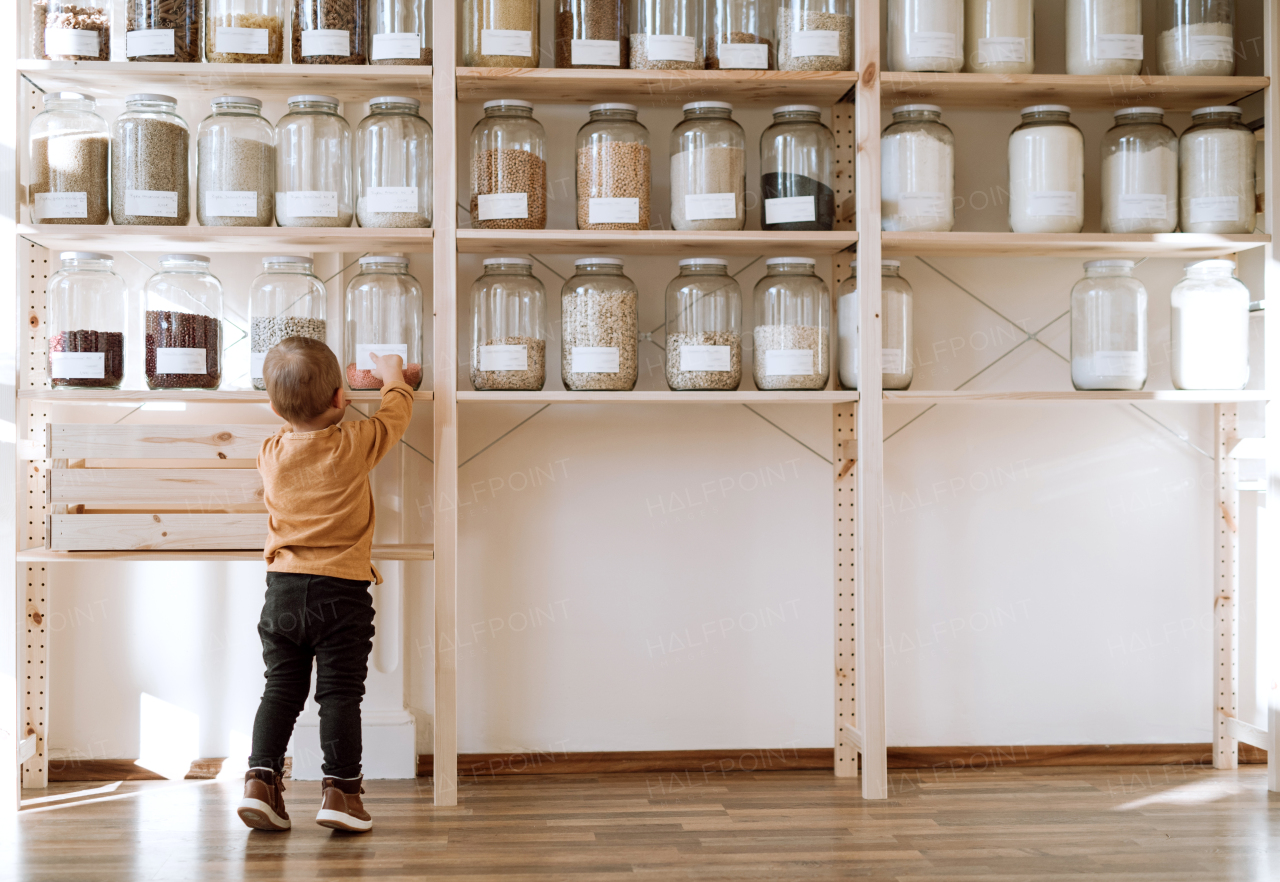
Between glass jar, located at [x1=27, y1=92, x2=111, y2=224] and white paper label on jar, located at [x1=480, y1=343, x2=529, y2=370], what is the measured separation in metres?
0.81

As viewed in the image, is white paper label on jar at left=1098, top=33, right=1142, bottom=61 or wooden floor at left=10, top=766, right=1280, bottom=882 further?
white paper label on jar at left=1098, top=33, right=1142, bottom=61

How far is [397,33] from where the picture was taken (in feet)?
6.53

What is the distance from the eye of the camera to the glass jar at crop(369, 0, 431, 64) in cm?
198

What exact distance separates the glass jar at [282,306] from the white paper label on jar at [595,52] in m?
0.68

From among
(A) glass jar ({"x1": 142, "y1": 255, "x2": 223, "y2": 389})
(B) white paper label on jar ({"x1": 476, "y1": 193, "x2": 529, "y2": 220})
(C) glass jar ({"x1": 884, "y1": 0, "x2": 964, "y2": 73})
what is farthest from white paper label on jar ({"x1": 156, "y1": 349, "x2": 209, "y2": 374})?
(C) glass jar ({"x1": 884, "y1": 0, "x2": 964, "y2": 73})

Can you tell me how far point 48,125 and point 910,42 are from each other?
171 cm

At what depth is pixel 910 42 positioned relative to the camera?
206cm

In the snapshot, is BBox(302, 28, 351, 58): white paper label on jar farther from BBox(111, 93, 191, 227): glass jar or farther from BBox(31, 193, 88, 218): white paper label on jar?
BBox(31, 193, 88, 218): white paper label on jar

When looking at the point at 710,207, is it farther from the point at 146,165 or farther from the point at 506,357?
the point at 146,165

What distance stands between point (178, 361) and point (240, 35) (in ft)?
2.09

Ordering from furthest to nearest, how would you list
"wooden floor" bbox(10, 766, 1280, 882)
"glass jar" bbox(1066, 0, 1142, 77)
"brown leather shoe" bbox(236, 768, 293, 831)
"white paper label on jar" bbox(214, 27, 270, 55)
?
"glass jar" bbox(1066, 0, 1142, 77) → "white paper label on jar" bbox(214, 27, 270, 55) → "brown leather shoe" bbox(236, 768, 293, 831) → "wooden floor" bbox(10, 766, 1280, 882)

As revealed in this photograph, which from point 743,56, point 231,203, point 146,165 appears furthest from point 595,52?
point 146,165

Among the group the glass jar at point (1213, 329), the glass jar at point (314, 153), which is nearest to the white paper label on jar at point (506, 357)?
the glass jar at point (314, 153)

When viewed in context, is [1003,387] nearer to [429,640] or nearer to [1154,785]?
[1154,785]
